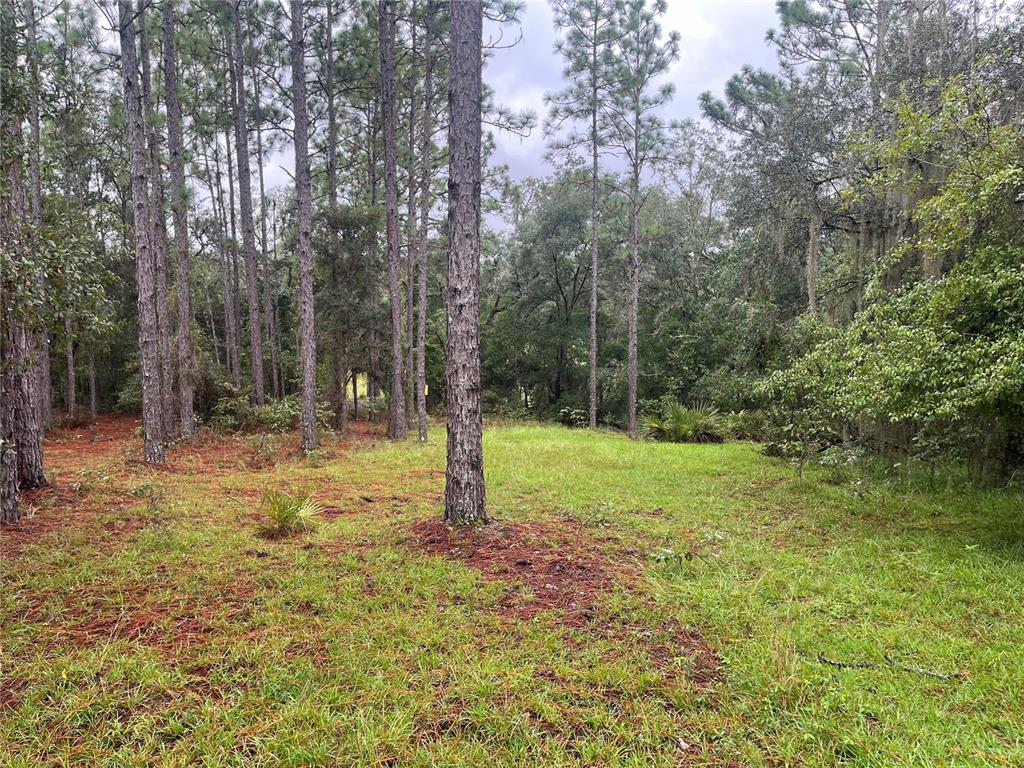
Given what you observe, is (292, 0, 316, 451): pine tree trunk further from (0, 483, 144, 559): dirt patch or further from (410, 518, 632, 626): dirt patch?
(410, 518, 632, 626): dirt patch

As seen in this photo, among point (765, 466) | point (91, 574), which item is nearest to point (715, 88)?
point (765, 466)

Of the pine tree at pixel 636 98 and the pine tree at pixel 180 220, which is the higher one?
the pine tree at pixel 636 98

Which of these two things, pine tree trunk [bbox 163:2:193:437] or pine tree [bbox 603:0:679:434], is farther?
pine tree [bbox 603:0:679:434]

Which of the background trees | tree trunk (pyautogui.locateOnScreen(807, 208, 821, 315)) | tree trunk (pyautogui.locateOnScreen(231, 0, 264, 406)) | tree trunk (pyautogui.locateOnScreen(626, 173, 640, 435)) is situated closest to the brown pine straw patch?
the background trees

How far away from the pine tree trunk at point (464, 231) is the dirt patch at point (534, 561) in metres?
0.69

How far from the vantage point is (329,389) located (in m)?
Result: 13.7

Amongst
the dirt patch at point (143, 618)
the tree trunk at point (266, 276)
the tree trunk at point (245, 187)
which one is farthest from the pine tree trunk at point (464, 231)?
the tree trunk at point (266, 276)

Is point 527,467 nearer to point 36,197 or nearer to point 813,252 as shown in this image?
point 813,252

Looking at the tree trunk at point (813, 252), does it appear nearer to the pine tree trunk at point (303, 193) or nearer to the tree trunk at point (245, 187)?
the pine tree trunk at point (303, 193)

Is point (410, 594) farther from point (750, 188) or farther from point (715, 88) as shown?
point (715, 88)

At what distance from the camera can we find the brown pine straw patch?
111 inches

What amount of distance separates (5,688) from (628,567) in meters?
3.54

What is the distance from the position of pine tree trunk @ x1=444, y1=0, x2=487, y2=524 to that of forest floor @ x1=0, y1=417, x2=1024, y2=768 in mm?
1050

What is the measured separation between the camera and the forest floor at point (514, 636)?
6.84 ft
